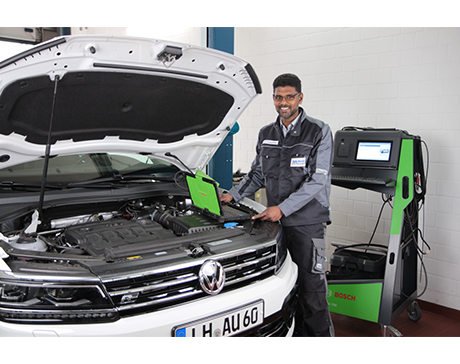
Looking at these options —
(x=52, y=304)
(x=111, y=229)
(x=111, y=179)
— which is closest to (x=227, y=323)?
(x=52, y=304)

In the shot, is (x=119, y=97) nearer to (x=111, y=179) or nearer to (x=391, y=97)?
(x=111, y=179)

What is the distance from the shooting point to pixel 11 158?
212 centimetres

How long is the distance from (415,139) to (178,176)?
1691mm

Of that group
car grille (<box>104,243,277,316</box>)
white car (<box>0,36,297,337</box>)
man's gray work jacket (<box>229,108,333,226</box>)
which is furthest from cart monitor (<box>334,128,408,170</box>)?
car grille (<box>104,243,277,316</box>)

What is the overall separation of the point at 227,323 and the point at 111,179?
1.25 m

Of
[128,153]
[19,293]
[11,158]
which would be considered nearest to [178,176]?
[128,153]

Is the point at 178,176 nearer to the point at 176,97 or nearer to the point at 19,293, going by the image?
the point at 176,97

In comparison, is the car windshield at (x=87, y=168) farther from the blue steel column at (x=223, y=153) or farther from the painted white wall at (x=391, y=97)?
the painted white wall at (x=391, y=97)

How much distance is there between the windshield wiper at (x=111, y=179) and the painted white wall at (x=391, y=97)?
87.6 inches

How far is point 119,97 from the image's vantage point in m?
2.18

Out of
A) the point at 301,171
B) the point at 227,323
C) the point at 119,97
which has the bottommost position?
the point at 227,323

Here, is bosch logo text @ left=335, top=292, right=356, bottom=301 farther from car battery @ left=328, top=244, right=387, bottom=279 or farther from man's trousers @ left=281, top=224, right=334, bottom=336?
man's trousers @ left=281, top=224, right=334, bottom=336

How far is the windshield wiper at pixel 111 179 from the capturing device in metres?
2.35

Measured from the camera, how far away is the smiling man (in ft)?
8.05
